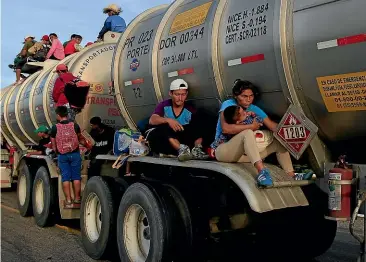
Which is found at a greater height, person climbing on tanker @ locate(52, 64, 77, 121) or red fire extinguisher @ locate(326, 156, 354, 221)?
person climbing on tanker @ locate(52, 64, 77, 121)

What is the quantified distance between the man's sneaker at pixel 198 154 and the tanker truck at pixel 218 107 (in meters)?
0.15

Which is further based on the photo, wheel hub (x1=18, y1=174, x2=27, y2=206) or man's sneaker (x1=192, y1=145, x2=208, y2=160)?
wheel hub (x1=18, y1=174, x2=27, y2=206)

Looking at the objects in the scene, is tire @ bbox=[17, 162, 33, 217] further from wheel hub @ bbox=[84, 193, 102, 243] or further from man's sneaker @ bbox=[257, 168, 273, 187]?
man's sneaker @ bbox=[257, 168, 273, 187]

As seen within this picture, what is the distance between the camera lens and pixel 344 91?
3850mm

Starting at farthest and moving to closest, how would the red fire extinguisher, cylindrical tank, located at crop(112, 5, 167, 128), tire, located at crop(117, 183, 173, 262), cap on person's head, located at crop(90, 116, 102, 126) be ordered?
cap on person's head, located at crop(90, 116, 102, 126) → cylindrical tank, located at crop(112, 5, 167, 128) → tire, located at crop(117, 183, 173, 262) → the red fire extinguisher

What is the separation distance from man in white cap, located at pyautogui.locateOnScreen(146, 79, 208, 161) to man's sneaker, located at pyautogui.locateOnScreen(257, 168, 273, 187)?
119 cm

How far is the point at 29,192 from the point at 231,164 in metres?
5.88

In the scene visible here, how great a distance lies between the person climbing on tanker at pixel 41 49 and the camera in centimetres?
1253

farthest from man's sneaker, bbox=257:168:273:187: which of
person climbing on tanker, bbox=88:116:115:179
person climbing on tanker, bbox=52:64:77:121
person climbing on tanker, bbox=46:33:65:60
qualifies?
person climbing on tanker, bbox=46:33:65:60

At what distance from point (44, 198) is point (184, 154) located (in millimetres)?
4467

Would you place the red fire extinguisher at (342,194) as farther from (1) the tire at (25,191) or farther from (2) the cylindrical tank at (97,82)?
(1) the tire at (25,191)

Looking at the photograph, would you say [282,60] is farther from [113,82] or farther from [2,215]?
[2,215]

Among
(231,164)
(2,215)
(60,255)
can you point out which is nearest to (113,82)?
(60,255)

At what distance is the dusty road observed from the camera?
6368 mm
